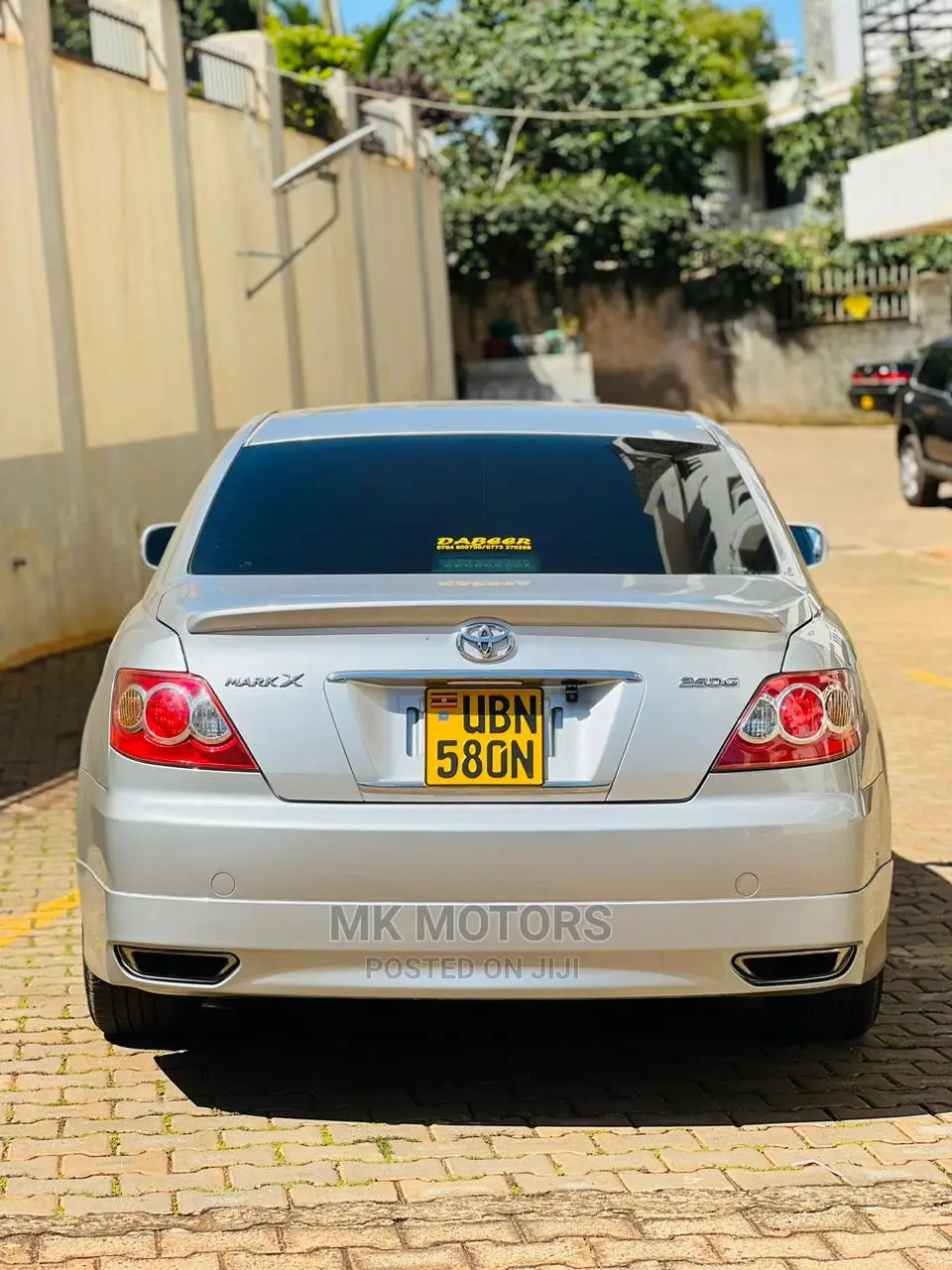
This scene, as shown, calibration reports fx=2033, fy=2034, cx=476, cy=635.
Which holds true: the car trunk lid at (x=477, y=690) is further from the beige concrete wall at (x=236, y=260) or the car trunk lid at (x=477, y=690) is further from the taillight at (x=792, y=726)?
the beige concrete wall at (x=236, y=260)

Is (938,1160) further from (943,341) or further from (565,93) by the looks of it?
(565,93)

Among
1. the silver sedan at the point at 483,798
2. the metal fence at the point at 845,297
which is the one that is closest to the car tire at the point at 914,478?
the metal fence at the point at 845,297

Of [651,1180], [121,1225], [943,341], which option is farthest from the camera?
[943,341]

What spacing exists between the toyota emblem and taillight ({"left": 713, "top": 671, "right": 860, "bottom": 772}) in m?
0.51

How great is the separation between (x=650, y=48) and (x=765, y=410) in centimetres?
851

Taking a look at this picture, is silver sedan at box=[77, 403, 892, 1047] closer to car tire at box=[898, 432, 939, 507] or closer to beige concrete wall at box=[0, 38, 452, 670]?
beige concrete wall at box=[0, 38, 452, 670]

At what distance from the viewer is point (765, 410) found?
39.1m

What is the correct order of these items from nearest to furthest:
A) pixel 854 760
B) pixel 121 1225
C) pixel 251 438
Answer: pixel 121 1225
pixel 854 760
pixel 251 438

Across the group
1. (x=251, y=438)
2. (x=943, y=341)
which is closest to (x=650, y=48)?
(x=943, y=341)

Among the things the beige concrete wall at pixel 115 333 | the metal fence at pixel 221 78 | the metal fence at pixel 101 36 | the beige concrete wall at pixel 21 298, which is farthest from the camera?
the metal fence at pixel 221 78

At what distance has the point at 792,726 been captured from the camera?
14.4ft

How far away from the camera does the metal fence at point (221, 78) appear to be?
60.2 feet

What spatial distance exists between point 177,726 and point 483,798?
68 cm

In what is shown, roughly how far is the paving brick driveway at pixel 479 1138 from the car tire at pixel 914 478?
1688 centimetres
